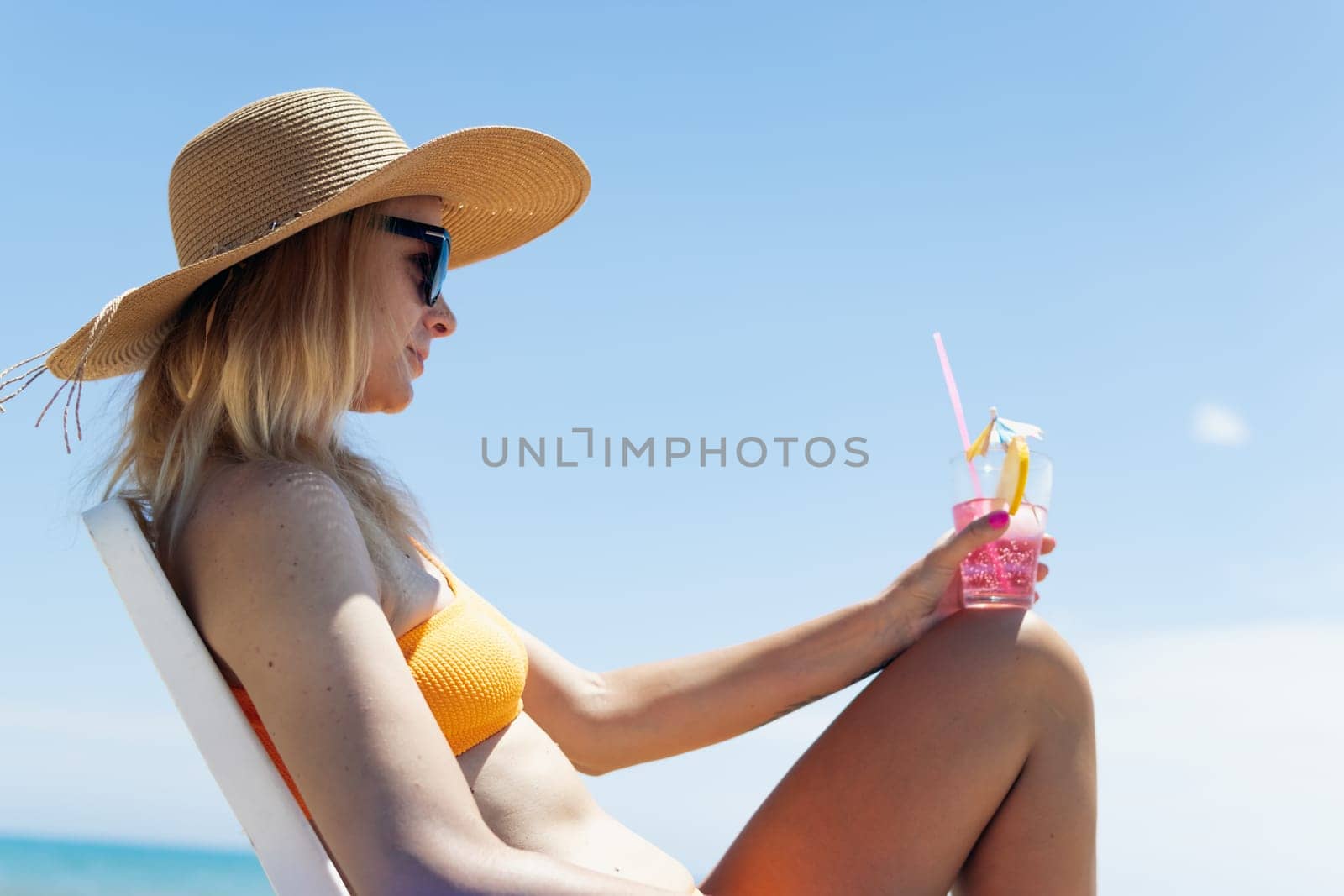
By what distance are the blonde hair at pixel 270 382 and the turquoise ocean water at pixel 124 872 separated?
15553 millimetres

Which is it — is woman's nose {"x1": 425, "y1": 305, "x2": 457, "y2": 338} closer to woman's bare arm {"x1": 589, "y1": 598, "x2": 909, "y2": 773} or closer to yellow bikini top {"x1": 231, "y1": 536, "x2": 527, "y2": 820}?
yellow bikini top {"x1": 231, "y1": 536, "x2": 527, "y2": 820}

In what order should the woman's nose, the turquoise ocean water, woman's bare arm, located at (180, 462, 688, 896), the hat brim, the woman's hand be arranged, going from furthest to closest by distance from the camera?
the turquoise ocean water < the woman's hand < the woman's nose < the hat brim < woman's bare arm, located at (180, 462, 688, 896)

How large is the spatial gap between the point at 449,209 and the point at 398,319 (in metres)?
0.49

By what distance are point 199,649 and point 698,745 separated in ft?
4.15

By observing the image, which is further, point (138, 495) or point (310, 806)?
point (138, 495)

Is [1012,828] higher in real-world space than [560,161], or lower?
lower

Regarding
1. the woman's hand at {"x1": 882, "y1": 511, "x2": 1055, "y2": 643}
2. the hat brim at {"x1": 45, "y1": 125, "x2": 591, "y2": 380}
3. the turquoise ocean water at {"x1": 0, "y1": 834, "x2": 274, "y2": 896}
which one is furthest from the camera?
the turquoise ocean water at {"x1": 0, "y1": 834, "x2": 274, "y2": 896}

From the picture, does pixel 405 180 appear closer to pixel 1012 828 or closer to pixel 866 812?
pixel 866 812

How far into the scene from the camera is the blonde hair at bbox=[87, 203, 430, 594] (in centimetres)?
189

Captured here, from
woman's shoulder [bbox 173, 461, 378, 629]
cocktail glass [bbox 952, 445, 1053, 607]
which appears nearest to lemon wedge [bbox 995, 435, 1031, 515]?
cocktail glass [bbox 952, 445, 1053, 607]

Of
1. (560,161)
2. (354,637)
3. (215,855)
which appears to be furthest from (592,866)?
(215,855)

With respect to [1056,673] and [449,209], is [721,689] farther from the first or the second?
[449,209]

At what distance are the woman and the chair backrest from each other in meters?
0.04

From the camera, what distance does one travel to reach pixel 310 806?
1.49 m
